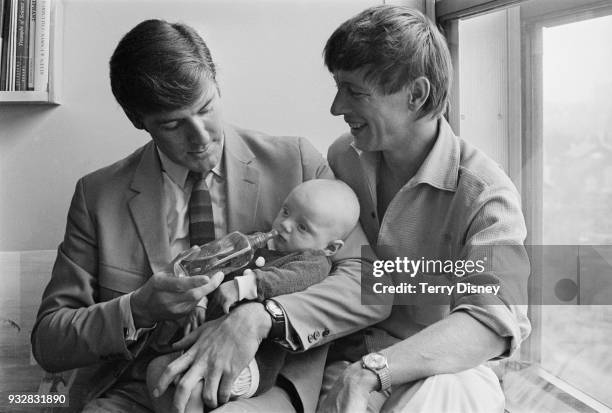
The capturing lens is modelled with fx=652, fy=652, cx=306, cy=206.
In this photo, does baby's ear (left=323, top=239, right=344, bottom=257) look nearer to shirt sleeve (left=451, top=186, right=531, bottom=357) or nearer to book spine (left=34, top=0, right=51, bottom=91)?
shirt sleeve (left=451, top=186, right=531, bottom=357)

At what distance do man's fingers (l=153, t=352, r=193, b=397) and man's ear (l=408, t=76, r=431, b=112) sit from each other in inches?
28.8

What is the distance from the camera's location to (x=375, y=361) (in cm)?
132

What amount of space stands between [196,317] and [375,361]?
0.40 metres

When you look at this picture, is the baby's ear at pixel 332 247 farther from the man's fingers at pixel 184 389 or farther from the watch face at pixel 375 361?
the man's fingers at pixel 184 389

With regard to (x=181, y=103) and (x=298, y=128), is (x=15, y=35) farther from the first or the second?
(x=298, y=128)

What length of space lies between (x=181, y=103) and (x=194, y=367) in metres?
0.56

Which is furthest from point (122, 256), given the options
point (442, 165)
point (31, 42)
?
point (442, 165)

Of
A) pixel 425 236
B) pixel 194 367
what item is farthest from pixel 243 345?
pixel 425 236

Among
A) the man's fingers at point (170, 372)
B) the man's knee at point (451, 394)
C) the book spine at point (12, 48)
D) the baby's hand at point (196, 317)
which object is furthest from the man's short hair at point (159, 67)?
the man's knee at point (451, 394)

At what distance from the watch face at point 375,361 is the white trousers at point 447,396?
0.08m

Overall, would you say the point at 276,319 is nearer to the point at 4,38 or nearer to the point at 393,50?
the point at 393,50

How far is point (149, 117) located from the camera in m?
1.46

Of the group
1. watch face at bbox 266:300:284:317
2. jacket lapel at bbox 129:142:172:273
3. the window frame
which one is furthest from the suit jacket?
the window frame

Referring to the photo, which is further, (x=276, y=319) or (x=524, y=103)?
(x=524, y=103)
